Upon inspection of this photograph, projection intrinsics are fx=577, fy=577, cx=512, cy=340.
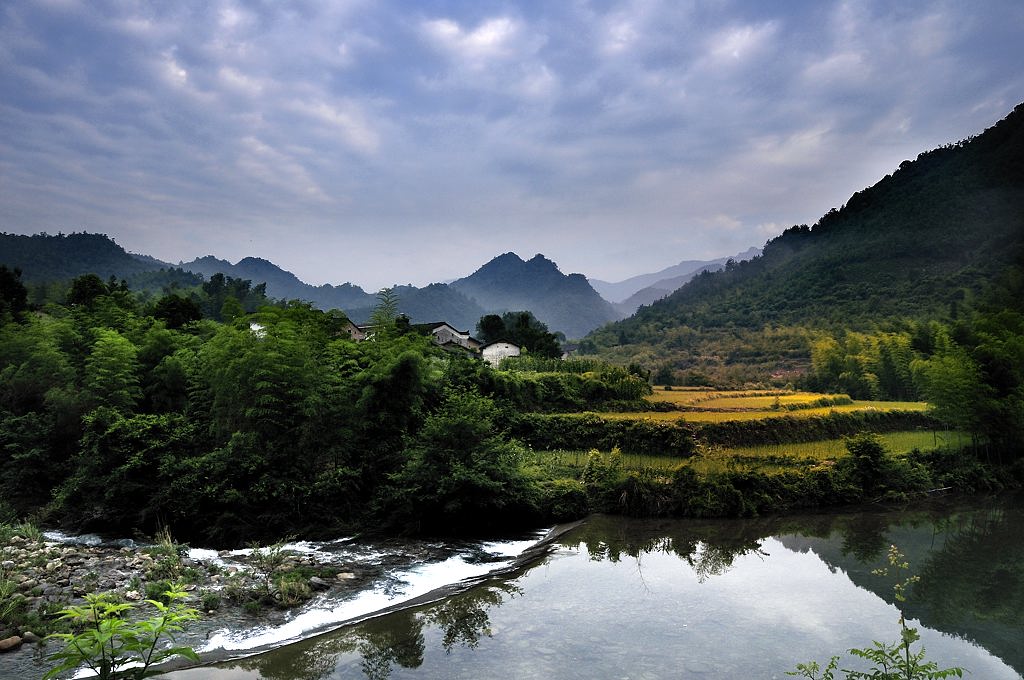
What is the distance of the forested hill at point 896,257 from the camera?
156 ft

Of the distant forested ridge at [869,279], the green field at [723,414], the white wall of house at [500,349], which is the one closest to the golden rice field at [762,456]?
the green field at [723,414]

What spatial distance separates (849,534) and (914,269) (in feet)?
164

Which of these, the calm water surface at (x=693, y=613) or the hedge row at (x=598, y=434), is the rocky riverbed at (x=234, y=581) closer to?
the calm water surface at (x=693, y=613)

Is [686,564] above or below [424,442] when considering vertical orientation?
below

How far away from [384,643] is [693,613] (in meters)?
4.56

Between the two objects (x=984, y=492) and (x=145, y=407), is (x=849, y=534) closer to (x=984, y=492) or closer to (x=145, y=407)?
(x=984, y=492)

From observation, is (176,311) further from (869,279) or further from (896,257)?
(896,257)

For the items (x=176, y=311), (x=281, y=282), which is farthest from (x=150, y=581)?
(x=281, y=282)

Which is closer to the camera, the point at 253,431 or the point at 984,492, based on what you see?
the point at 253,431

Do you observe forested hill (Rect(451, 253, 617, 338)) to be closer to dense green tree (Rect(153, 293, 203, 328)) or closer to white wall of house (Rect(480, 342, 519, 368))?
white wall of house (Rect(480, 342, 519, 368))

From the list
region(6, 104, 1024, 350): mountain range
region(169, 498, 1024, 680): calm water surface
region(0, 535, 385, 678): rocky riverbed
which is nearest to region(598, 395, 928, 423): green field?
region(169, 498, 1024, 680): calm water surface

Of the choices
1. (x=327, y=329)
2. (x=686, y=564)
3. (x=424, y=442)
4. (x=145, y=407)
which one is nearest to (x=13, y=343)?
(x=145, y=407)

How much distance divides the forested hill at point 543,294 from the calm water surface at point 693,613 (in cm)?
→ 14183

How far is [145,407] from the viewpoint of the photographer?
610 inches
